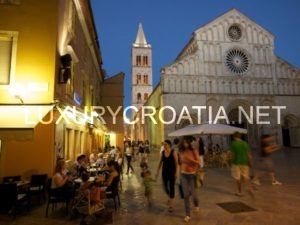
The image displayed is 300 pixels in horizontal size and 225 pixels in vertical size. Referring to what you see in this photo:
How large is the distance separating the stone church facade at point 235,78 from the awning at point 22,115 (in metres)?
22.0

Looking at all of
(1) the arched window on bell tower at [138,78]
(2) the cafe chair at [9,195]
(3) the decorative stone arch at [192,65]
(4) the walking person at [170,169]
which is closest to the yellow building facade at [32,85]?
(2) the cafe chair at [9,195]

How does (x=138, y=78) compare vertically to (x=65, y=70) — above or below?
above

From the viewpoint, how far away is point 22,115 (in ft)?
24.5

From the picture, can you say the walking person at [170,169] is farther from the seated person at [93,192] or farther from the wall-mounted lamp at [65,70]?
the wall-mounted lamp at [65,70]

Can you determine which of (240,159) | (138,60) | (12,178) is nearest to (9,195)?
(12,178)

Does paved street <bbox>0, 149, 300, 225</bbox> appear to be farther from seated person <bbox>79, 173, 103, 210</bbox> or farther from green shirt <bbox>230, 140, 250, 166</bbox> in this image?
green shirt <bbox>230, 140, 250, 166</bbox>

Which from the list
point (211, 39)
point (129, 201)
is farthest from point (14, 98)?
point (211, 39)

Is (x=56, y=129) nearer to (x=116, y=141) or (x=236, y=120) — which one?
(x=116, y=141)

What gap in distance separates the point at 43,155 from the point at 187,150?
447 centimetres

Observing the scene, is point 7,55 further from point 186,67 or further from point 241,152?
point 186,67

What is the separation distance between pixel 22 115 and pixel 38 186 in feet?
7.39

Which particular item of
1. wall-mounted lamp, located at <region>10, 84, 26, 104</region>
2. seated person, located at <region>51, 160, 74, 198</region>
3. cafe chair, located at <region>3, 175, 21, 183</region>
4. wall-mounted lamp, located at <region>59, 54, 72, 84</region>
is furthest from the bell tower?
Answer: seated person, located at <region>51, 160, 74, 198</region>

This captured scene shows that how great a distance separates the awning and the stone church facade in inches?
864

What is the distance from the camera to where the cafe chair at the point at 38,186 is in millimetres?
6449
